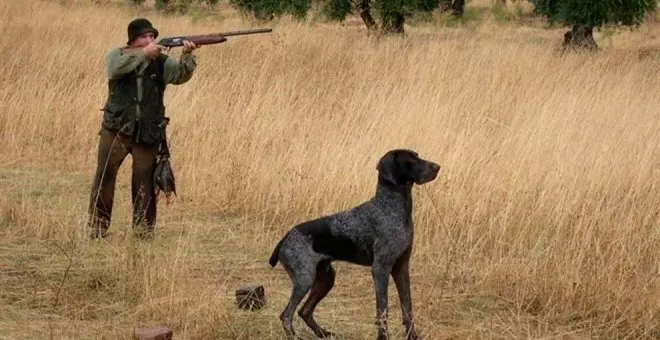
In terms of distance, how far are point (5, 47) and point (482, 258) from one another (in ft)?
29.8

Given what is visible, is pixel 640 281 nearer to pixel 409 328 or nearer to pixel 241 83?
pixel 409 328

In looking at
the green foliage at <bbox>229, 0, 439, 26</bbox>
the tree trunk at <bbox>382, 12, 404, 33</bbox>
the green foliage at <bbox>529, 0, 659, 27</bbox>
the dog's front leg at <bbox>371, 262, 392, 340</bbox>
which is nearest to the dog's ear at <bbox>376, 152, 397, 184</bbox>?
the dog's front leg at <bbox>371, 262, 392, 340</bbox>

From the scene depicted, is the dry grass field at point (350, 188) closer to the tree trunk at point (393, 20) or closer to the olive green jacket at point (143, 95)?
the olive green jacket at point (143, 95)

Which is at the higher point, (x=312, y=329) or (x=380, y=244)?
(x=380, y=244)

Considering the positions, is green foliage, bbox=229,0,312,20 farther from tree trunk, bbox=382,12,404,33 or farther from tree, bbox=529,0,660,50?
tree, bbox=529,0,660,50

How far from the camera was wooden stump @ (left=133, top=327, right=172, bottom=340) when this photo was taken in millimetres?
4945

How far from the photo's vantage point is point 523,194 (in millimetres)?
7258

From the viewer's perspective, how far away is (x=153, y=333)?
196 inches

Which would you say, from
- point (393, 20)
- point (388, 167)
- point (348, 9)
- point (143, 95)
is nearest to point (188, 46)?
point (143, 95)

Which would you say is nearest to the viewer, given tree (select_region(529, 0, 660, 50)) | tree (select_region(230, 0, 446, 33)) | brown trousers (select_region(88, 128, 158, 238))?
brown trousers (select_region(88, 128, 158, 238))

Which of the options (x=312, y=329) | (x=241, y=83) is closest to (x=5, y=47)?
(x=241, y=83)

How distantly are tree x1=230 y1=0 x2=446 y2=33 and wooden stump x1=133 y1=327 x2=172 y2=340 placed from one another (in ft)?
59.7

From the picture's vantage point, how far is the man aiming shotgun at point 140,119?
273 inches

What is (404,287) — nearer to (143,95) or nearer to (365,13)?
(143,95)
